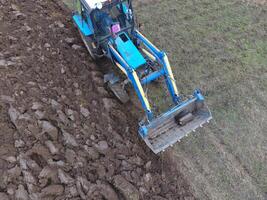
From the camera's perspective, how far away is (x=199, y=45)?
32.4 ft

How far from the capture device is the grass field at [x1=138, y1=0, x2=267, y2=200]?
23.6 feet

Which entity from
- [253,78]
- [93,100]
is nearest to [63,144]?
[93,100]

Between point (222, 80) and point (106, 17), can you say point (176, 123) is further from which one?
point (106, 17)

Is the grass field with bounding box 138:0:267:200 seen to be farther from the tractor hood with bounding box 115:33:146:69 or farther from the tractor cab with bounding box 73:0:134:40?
the tractor cab with bounding box 73:0:134:40

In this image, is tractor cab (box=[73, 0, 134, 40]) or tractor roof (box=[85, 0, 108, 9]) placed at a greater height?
tractor roof (box=[85, 0, 108, 9])

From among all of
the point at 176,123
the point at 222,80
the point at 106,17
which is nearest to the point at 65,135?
the point at 176,123

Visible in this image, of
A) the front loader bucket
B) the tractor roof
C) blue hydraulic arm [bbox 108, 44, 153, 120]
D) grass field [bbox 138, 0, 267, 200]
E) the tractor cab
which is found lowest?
grass field [bbox 138, 0, 267, 200]

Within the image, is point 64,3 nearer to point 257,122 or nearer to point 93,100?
point 93,100

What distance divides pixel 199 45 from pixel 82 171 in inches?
206

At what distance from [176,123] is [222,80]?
252 centimetres

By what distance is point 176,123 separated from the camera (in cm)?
712

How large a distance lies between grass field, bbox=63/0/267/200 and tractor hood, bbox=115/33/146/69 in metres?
1.35


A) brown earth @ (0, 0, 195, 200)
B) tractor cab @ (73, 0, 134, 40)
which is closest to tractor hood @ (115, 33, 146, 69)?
tractor cab @ (73, 0, 134, 40)

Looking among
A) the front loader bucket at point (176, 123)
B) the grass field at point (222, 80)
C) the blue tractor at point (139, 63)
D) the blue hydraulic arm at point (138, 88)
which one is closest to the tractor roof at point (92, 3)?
the blue tractor at point (139, 63)
